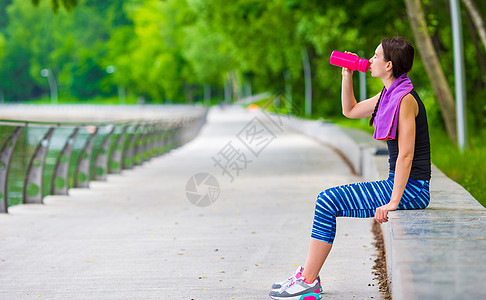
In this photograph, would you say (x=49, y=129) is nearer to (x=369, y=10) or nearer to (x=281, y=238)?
(x=281, y=238)

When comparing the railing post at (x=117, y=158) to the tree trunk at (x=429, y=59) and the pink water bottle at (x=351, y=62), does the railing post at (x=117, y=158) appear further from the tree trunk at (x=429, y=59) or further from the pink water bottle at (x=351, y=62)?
A: the pink water bottle at (x=351, y=62)

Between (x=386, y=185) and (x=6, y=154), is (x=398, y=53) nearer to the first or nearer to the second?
(x=386, y=185)

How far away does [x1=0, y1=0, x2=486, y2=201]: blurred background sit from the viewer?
1725 centimetres

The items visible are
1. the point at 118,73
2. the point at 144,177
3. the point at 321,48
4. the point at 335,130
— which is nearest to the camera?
the point at 144,177

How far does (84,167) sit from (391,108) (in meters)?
9.21

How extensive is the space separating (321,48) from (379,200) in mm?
29324

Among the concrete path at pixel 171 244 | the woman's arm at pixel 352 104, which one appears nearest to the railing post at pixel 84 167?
the concrete path at pixel 171 244

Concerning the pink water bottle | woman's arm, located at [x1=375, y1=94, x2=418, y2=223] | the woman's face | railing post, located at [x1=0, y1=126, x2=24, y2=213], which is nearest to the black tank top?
woman's arm, located at [x1=375, y1=94, x2=418, y2=223]

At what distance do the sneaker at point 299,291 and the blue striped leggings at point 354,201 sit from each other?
0.30m

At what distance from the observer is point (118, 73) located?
135 m

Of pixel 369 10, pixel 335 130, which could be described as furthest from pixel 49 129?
pixel 335 130

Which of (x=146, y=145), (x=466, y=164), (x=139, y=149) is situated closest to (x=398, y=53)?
(x=466, y=164)

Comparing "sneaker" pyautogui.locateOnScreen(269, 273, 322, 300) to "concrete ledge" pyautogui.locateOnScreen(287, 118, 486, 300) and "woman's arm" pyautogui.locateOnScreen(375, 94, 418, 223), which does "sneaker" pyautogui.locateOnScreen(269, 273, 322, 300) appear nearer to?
"concrete ledge" pyautogui.locateOnScreen(287, 118, 486, 300)

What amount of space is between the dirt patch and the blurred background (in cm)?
111
